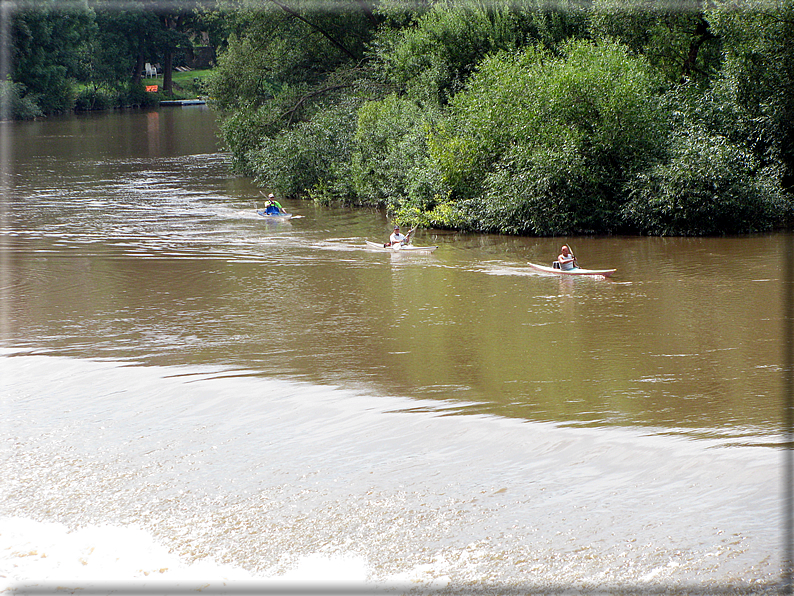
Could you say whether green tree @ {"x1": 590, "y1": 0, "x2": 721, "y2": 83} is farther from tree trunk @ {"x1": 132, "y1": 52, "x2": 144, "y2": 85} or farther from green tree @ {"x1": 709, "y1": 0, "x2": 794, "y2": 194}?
tree trunk @ {"x1": 132, "y1": 52, "x2": 144, "y2": 85}

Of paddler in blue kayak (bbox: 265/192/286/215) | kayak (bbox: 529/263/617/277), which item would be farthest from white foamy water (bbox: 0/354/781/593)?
paddler in blue kayak (bbox: 265/192/286/215)

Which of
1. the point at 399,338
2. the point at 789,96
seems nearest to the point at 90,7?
the point at 789,96

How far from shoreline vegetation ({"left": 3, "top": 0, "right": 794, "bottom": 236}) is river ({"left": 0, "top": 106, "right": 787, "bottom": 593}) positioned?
381 centimetres

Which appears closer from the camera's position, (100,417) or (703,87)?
(100,417)

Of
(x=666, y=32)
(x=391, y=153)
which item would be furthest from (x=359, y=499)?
(x=666, y=32)

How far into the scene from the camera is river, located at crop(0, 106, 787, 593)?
782 centimetres

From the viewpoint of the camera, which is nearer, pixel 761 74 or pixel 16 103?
pixel 761 74

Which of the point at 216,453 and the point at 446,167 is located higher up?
the point at 446,167

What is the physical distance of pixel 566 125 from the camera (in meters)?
26.3

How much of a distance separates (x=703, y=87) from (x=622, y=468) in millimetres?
23797

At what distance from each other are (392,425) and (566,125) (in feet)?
58.2

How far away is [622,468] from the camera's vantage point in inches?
374

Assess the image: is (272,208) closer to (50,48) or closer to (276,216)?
(276,216)

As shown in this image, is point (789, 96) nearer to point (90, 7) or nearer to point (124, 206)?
point (124, 206)
